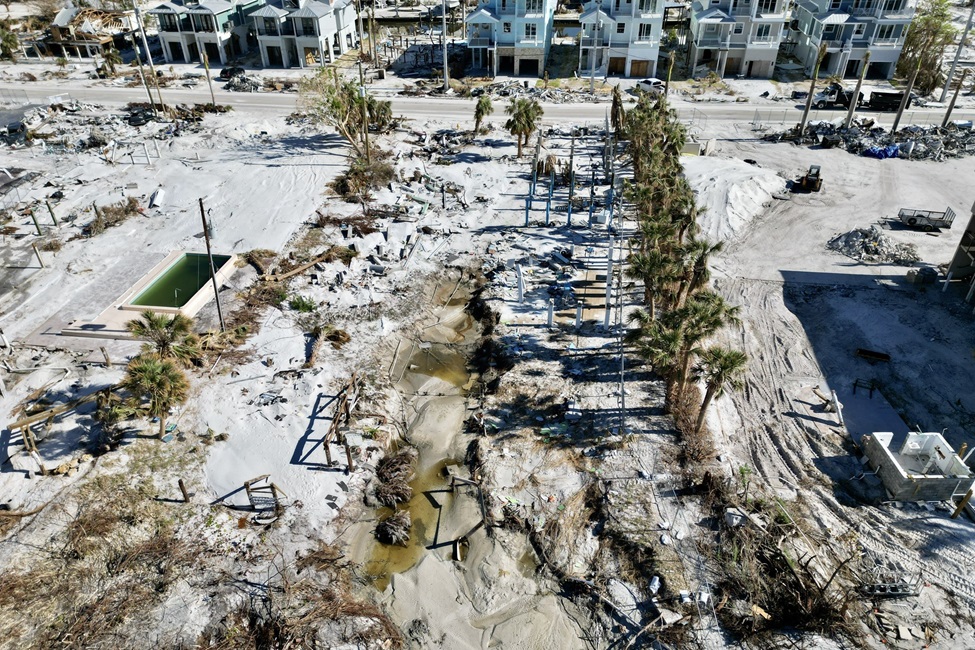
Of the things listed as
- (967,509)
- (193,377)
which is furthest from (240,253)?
(967,509)

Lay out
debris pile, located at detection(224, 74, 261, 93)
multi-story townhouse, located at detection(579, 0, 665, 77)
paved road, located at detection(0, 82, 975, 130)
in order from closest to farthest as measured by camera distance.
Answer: paved road, located at detection(0, 82, 975, 130) < debris pile, located at detection(224, 74, 261, 93) < multi-story townhouse, located at detection(579, 0, 665, 77)

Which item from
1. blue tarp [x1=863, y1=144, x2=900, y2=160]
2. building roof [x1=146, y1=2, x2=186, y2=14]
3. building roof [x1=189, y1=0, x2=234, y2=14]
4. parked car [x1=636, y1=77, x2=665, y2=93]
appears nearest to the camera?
blue tarp [x1=863, y1=144, x2=900, y2=160]

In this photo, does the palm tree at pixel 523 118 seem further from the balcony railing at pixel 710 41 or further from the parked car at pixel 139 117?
the parked car at pixel 139 117

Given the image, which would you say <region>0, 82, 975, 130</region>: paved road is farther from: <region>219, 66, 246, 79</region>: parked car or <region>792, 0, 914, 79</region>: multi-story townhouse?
<region>792, 0, 914, 79</region>: multi-story townhouse

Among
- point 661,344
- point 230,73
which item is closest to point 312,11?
point 230,73

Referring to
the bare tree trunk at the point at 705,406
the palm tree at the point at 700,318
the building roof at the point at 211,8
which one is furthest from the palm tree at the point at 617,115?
the building roof at the point at 211,8

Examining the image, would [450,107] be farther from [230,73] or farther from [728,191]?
[728,191]

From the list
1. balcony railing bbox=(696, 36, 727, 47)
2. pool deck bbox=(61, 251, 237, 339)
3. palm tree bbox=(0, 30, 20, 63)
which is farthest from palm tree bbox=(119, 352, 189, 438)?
→ palm tree bbox=(0, 30, 20, 63)
